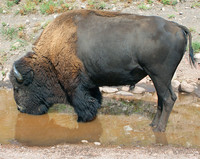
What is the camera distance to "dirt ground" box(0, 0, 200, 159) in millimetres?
4980

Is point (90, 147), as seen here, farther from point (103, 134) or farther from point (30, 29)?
point (30, 29)

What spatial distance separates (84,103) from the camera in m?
6.46

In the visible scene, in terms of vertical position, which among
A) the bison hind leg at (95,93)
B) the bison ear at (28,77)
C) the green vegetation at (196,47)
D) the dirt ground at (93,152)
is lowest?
the green vegetation at (196,47)

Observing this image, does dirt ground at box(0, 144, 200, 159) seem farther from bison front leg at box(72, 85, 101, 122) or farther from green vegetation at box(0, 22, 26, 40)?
green vegetation at box(0, 22, 26, 40)

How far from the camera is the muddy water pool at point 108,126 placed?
5.88m

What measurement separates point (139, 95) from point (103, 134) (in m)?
2.46

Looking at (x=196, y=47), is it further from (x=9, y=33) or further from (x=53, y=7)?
(x=9, y=33)

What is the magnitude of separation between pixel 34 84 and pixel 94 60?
5.09ft

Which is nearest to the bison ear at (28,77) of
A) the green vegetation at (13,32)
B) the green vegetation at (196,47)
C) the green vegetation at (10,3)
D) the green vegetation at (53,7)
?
the green vegetation at (13,32)

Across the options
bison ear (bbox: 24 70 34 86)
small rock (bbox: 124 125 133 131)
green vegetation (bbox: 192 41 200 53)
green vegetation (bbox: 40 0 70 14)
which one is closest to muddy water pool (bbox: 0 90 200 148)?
small rock (bbox: 124 125 133 131)

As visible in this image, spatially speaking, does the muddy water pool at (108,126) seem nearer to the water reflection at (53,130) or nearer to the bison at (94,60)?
the water reflection at (53,130)

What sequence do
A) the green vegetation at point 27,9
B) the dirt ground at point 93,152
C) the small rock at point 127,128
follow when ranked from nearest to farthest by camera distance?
the dirt ground at point 93,152 < the small rock at point 127,128 < the green vegetation at point 27,9

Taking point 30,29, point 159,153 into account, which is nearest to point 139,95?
point 159,153

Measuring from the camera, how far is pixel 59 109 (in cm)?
749
